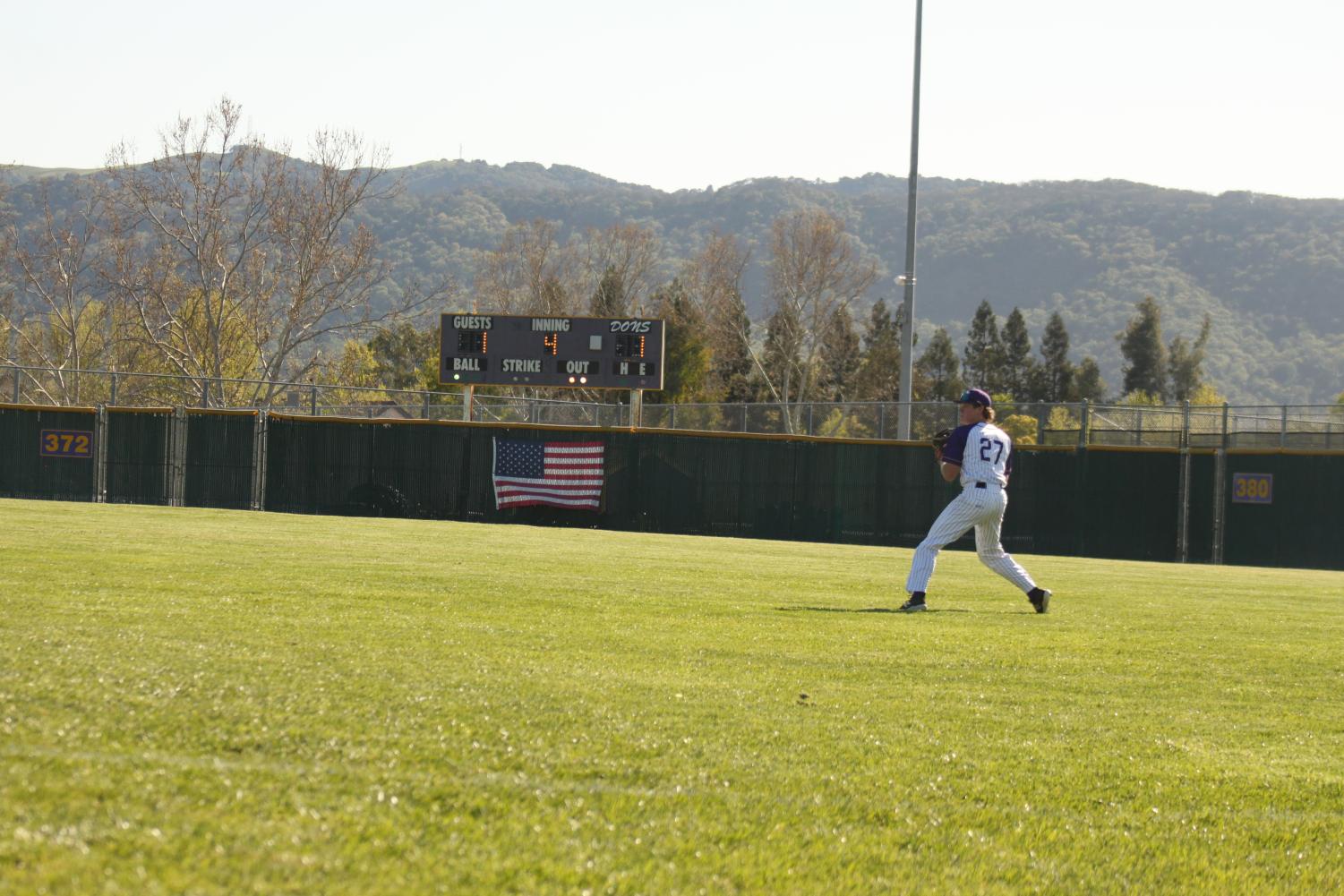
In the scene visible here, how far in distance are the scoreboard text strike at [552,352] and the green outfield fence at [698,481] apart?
1434 mm

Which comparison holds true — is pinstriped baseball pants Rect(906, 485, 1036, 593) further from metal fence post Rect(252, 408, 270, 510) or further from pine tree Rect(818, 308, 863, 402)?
pine tree Rect(818, 308, 863, 402)

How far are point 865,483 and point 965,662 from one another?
22.8 m

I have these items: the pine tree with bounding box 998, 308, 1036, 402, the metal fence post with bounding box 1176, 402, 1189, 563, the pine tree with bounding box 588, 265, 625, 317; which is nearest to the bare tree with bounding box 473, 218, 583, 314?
the pine tree with bounding box 588, 265, 625, 317

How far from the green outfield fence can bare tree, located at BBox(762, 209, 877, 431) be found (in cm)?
4924

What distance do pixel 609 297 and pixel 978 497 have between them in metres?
76.1

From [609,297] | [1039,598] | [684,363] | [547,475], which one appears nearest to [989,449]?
[1039,598]

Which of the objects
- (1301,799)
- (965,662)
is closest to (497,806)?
(1301,799)

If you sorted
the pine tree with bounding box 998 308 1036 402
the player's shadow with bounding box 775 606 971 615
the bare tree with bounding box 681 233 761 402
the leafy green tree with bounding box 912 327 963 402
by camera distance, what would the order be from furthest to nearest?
the pine tree with bounding box 998 308 1036 402 < the leafy green tree with bounding box 912 327 963 402 < the bare tree with bounding box 681 233 761 402 < the player's shadow with bounding box 775 606 971 615

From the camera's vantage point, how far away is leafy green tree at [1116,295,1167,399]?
110m

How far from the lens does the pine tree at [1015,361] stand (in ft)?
366

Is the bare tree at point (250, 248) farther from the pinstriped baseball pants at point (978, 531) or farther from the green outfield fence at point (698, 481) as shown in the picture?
the pinstriped baseball pants at point (978, 531)

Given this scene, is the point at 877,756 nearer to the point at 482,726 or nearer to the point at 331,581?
the point at 482,726

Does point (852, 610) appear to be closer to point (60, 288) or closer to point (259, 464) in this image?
point (259, 464)

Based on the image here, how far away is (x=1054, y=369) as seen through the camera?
112000 mm
